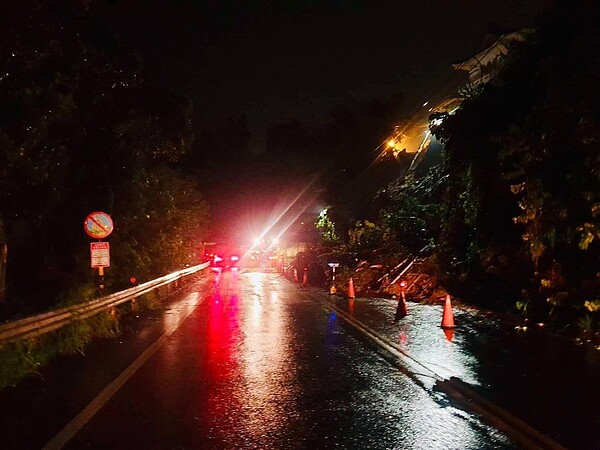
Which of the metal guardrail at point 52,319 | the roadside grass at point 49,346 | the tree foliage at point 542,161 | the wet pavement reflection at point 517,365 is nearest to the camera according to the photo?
the wet pavement reflection at point 517,365

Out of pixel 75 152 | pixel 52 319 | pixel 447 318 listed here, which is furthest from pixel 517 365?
pixel 75 152

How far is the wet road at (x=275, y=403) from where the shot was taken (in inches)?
244

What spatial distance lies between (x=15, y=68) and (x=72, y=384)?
24.5 ft

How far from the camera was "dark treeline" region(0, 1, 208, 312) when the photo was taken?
13570mm

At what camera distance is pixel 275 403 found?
7.57 m

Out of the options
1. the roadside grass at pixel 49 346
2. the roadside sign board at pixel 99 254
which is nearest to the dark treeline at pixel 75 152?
the roadside sign board at pixel 99 254

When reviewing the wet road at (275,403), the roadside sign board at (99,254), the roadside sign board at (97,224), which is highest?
the roadside sign board at (97,224)

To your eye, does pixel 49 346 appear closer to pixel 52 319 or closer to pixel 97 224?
pixel 52 319

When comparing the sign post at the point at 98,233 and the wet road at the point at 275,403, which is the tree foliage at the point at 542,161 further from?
the sign post at the point at 98,233

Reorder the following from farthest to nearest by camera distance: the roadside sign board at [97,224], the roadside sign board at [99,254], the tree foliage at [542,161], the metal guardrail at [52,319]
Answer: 1. the roadside sign board at [97,224]
2. the roadside sign board at [99,254]
3. the tree foliage at [542,161]
4. the metal guardrail at [52,319]

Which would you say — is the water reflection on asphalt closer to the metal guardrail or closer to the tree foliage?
the metal guardrail

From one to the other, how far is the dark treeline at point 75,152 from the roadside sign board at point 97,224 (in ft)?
4.39

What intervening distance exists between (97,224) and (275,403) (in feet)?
Answer: 31.9

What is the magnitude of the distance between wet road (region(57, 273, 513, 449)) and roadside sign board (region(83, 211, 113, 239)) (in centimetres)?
425
